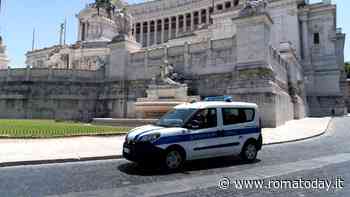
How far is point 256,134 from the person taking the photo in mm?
8531

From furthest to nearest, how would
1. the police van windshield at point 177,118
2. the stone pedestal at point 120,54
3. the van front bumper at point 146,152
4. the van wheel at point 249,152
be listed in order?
the stone pedestal at point 120,54
the van wheel at point 249,152
the police van windshield at point 177,118
the van front bumper at point 146,152

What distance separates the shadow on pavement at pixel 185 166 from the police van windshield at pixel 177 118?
3.91 ft

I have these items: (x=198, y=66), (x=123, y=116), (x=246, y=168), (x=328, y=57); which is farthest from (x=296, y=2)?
(x=246, y=168)

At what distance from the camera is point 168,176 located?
6281 millimetres

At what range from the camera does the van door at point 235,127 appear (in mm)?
7746

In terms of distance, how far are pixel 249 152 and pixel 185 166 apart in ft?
7.39

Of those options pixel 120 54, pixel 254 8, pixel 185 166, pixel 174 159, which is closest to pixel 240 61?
pixel 254 8

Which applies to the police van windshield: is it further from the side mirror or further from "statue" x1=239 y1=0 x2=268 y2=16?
"statue" x1=239 y1=0 x2=268 y2=16

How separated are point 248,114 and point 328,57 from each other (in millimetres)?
45469

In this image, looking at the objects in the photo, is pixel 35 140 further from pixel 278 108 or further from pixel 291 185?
pixel 278 108

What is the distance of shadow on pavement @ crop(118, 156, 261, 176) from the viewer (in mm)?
6680

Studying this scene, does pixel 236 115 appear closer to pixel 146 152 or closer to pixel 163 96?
pixel 146 152

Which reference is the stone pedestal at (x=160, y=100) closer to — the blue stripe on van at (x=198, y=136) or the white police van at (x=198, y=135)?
the white police van at (x=198, y=135)

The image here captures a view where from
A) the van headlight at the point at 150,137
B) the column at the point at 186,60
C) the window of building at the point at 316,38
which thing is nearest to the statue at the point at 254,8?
the column at the point at 186,60
